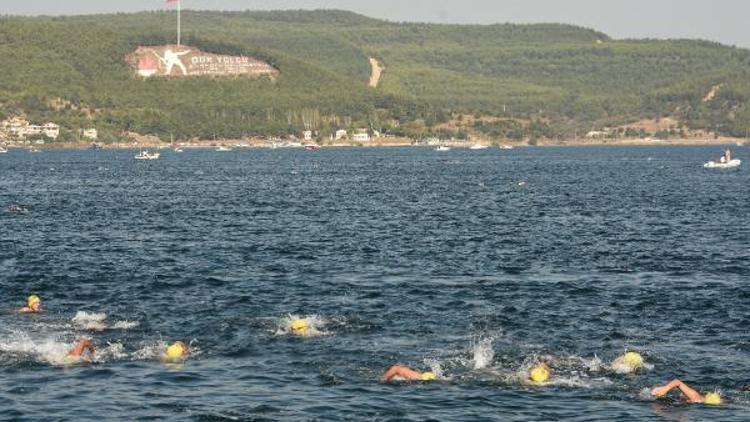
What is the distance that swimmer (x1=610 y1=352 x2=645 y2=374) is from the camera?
41562mm

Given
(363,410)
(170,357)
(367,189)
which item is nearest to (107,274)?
(170,357)

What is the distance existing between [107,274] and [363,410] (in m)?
31.8

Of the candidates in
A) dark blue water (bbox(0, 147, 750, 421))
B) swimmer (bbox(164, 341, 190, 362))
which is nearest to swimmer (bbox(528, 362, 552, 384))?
dark blue water (bbox(0, 147, 750, 421))

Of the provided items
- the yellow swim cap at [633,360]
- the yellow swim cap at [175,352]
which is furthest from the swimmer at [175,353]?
the yellow swim cap at [633,360]

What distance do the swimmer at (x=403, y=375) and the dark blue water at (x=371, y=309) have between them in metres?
0.56

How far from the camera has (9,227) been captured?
Answer: 305 feet

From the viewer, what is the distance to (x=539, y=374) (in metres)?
40.2

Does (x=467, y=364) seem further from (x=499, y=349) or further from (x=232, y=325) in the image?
(x=232, y=325)

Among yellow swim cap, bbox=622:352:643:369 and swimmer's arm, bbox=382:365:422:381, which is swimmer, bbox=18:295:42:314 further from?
yellow swim cap, bbox=622:352:643:369

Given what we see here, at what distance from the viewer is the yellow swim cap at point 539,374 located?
4006 cm

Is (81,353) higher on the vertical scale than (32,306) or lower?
higher

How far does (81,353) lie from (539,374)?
16.1 metres

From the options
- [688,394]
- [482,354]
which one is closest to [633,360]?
[688,394]

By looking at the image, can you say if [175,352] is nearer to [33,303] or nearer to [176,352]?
[176,352]
